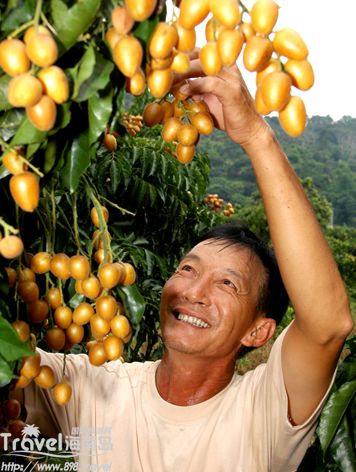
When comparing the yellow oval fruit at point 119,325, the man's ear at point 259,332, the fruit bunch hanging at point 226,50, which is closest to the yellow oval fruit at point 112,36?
the fruit bunch hanging at point 226,50

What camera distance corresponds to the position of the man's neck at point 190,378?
1.77 metres

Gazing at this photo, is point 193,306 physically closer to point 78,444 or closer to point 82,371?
point 82,371

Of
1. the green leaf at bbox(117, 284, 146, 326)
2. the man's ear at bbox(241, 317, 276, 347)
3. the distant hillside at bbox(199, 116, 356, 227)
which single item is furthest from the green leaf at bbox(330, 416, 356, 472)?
the distant hillside at bbox(199, 116, 356, 227)

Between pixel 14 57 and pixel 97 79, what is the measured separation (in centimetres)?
9

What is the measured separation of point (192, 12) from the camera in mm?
654

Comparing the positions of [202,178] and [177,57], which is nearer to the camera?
[177,57]

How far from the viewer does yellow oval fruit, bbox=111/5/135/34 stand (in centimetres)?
61

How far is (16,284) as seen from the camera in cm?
87

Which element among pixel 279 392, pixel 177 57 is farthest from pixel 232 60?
pixel 279 392

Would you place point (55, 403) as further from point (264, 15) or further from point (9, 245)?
point (264, 15)

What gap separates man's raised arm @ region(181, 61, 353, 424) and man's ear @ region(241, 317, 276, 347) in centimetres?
44

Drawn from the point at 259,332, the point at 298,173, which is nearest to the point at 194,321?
the point at 259,332

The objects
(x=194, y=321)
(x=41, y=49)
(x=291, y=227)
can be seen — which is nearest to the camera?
(x=41, y=49)

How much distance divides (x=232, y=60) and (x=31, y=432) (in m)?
1.29
